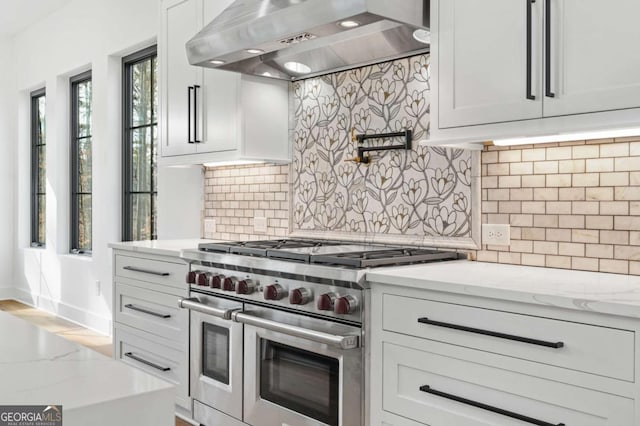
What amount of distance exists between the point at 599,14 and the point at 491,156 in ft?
2.63

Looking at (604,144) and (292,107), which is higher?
(292,107)

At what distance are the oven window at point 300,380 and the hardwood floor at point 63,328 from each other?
225 centimetres

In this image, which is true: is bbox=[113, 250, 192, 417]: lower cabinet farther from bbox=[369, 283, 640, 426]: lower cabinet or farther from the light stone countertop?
the light stone countertop

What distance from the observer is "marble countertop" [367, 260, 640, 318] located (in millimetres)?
1613

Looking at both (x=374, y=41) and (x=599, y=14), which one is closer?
(x=599, y=14)

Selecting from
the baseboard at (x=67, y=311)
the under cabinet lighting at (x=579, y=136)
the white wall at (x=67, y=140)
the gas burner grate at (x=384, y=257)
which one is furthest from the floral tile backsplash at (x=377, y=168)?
the baseboard at (x=67, y=311)

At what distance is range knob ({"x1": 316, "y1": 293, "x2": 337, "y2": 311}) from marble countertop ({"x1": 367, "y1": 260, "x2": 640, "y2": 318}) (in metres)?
0.19

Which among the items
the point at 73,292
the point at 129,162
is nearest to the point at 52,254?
the point at 73,292

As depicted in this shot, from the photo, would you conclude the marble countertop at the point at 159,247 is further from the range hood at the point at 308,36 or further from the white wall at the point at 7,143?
the white wall at the point at 7,143

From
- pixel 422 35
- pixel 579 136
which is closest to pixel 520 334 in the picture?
pixel 579 136

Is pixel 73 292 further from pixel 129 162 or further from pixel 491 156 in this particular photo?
pixel 491 156

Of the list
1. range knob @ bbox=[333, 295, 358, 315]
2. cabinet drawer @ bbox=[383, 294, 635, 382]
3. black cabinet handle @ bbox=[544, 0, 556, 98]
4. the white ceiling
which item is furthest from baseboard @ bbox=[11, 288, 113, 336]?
black cabinet handle @ bbox=[544, 0, 556, 98]

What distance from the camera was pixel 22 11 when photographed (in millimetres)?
6223

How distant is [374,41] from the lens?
9.00ft
